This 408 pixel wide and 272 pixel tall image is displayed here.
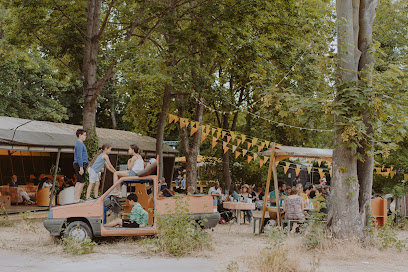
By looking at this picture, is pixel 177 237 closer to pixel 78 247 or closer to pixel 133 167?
pixel 78 247

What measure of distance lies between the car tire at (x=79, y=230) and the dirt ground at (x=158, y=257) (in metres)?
0.36

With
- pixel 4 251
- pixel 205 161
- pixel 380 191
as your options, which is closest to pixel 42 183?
pixel 4 251

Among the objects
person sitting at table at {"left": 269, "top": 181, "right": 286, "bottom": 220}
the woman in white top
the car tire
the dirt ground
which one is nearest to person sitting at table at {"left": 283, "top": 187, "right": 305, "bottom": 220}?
person sitting at table at {"left": 269, "top": 181, "right": 286, "bottom": 220}

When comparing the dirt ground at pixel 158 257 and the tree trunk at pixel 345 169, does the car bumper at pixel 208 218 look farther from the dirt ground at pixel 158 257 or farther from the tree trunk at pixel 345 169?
the tree trunk at pixel 345 169

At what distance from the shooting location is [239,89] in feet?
82.3

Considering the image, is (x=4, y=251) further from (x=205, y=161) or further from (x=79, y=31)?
(x=205, y=161)

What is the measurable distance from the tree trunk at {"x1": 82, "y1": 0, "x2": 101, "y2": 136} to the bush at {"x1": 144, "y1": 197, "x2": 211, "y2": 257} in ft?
21.2

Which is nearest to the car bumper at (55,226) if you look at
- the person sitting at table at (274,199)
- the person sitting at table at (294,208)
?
the person sitting at table at (294,208)

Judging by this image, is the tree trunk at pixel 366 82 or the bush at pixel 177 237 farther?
the tree trunk at pixel 366 82

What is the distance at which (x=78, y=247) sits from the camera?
916 centimetres

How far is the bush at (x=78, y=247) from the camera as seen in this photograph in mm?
9062

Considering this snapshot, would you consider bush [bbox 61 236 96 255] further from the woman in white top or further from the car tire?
the woman in white top

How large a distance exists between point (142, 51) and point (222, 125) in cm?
1089

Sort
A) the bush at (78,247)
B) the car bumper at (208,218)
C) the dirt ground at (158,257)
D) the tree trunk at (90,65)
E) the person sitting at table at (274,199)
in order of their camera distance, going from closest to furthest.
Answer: the dirt ground at (158,257) < the bush at (78,247) < the car bumper at (208,218) < the person sitting at table at (274,199) < the tree trunk at (90,65)
